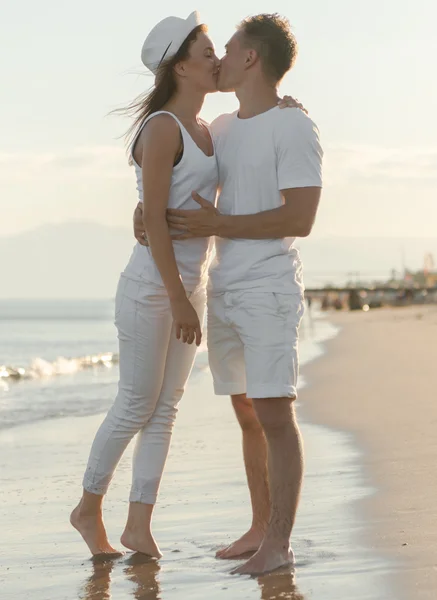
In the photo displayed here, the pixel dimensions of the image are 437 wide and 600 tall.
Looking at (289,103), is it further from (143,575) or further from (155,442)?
(143,575)

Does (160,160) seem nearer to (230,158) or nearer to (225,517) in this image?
(230,158)

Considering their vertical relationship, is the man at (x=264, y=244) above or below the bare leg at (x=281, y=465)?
above

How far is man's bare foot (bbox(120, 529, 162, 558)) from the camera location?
4199 millimetres

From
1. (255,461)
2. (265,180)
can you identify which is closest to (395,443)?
(255,461)

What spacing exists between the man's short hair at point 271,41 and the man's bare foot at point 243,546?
5.60 ft

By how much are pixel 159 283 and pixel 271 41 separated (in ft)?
3.18

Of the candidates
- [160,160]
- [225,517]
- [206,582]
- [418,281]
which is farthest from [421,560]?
[418,281]

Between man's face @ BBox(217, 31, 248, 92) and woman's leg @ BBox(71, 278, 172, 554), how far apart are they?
0.83m

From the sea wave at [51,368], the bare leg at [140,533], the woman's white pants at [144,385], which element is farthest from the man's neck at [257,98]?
the sea wave at [51,368]

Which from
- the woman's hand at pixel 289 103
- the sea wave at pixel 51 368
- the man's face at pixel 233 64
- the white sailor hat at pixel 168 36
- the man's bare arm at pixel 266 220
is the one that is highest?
the white sailor hat at pixel 168 36

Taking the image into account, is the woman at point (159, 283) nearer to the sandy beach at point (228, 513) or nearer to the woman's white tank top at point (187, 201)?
the woman's white tank top at point (187, 201)

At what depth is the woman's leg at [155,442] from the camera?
4.27 metres

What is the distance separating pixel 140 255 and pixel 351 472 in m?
2.10

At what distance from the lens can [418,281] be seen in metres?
154
